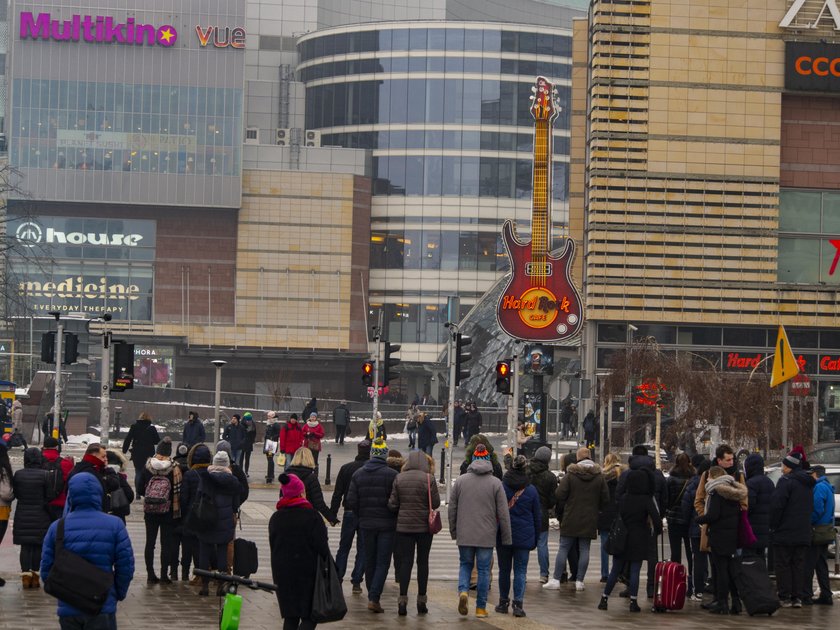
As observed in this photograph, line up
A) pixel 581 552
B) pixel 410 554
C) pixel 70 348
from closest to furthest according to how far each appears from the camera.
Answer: pixel 410 554, pixel 581 552, pixel 70 348

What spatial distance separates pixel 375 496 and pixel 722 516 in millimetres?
3761

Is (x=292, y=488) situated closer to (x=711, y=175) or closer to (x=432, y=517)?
(x=432, y=517)

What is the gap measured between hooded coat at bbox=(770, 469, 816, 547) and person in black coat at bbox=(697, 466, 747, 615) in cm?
120

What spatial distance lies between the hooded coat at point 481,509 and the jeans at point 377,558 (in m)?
0.82

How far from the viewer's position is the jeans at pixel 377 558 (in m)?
16.7

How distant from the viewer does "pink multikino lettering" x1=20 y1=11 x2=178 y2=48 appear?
9575cm

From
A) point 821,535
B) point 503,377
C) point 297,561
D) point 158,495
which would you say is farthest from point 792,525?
point 503,377

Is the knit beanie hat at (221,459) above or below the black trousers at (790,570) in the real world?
above

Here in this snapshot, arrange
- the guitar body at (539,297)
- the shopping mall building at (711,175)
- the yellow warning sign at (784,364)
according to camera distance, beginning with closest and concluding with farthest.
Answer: the yellow warning sign at (784,364) → the shopping mall building at (711,175) → the guitar body at (539,297)

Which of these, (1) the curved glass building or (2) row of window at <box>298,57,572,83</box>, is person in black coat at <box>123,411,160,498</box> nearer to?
(1) the curved glass building

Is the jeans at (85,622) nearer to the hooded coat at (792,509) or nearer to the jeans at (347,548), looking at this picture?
the jeans at (347,548)

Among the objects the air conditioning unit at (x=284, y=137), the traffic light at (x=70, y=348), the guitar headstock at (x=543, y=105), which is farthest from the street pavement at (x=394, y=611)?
the air conditioning unit at (x=284, y=137)

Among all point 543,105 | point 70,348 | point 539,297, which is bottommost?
point 70,348

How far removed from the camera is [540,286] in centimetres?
5553
